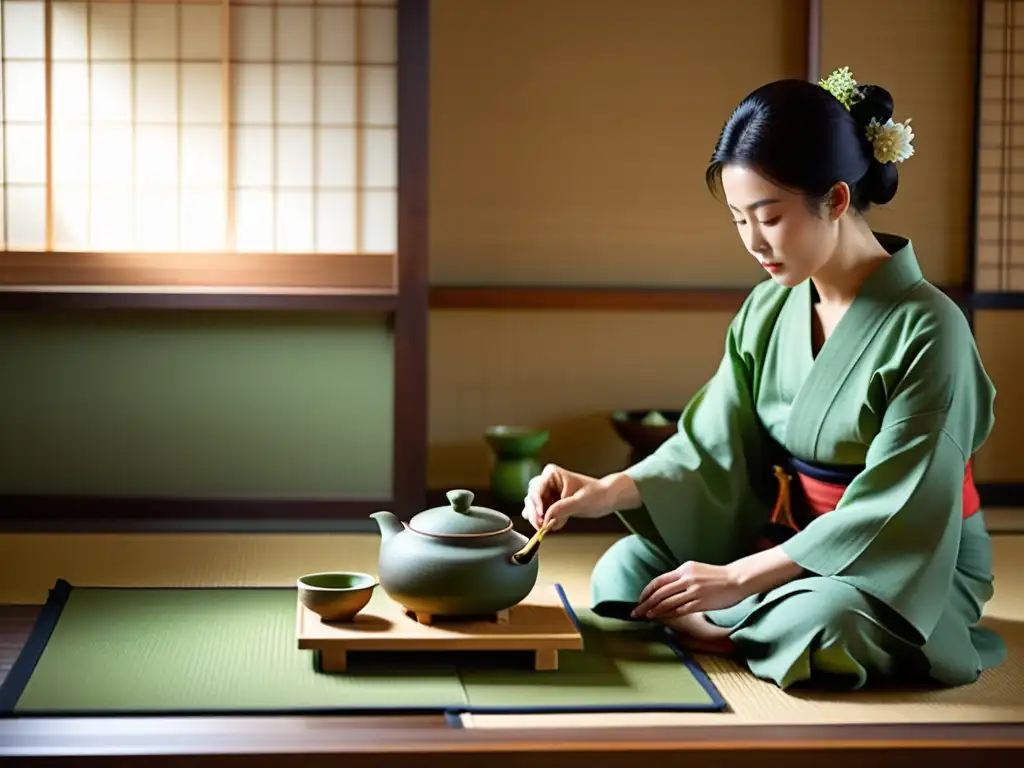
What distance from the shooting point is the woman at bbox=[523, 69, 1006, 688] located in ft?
8.98

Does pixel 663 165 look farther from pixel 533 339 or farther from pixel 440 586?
pixel 440 586

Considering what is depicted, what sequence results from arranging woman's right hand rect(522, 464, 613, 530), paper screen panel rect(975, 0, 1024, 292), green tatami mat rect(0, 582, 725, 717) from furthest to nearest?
Answer: 1. paper screen panel rect(975, 0, 1024, 292)
2. woman's right hand rect(522, 464, 613, 530)
3. green tatami mat rect(0, 582, 725, 717)

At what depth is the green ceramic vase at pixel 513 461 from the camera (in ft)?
14.8

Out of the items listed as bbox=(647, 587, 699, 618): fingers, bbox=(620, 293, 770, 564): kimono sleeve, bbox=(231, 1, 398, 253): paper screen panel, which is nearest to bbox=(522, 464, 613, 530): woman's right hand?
bbox=(620, 293, 770, 564): kimono sleeve

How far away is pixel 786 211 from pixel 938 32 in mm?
2528

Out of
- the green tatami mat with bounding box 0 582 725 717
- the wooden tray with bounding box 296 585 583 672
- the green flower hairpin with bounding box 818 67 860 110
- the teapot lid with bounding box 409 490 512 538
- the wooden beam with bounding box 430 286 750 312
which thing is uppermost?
the green flower hairpin with bounding box 818 67 860 110

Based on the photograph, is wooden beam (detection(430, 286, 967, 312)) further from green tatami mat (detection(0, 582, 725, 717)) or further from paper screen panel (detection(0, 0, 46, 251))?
green tatami mat (detection(0, 582, 725, 717))

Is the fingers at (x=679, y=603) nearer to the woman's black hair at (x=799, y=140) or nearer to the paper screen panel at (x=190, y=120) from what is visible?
the woman's black hair at (x=799, y=140)

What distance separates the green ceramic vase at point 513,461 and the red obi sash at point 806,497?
4.60ft

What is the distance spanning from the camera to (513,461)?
452 centimetres

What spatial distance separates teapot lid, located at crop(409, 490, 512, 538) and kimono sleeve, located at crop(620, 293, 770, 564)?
1.34ft

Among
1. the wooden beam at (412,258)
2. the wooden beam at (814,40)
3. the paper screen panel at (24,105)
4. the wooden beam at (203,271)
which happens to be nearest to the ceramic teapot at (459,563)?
the wooden beam at (412,258)

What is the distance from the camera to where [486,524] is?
2.85 m

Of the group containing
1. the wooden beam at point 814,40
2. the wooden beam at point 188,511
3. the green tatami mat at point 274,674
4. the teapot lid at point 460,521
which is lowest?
the green tatami mat at point 274,674
